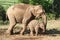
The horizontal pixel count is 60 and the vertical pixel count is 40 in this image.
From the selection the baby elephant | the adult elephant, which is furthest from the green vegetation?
the baby elephant

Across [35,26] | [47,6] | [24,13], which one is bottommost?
[47,6]

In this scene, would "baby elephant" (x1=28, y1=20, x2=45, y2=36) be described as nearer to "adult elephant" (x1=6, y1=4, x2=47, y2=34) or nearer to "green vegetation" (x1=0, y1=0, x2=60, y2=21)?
"adult elephant" (x1=6, y1=4, x2=47, y2=34)

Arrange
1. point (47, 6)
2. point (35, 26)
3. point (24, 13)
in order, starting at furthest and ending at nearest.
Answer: point (47, 6) → point (24, 13) → point (35, 26)

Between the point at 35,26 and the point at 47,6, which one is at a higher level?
the point at 35,26

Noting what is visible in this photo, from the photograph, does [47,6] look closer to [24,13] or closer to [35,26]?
[24,13]

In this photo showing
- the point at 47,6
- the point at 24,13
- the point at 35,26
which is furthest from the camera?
the point at 47,6

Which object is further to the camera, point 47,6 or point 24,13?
point 47,6

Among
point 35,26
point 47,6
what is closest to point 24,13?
point 35,26

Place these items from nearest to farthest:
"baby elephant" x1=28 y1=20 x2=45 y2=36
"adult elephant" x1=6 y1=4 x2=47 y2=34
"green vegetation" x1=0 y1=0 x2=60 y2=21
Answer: "baby elephant" x1=28 y1=20 x2=45 y2=36 < "adult elephant" x1=6 y1=4 x2=47 y2=34 < "green vegetation" x1=0 y1=0 x2=60 y2=21

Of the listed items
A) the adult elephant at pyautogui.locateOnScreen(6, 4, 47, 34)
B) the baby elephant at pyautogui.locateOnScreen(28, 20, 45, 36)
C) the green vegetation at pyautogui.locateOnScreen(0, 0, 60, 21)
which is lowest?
the green vegetation at pyautogui.locateOnScreen(0, 0, 60, 21)

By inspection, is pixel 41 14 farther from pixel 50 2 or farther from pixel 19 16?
pixel 50 2

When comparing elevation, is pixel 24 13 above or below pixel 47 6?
above

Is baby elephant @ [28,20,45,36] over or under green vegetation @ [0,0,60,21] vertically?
over

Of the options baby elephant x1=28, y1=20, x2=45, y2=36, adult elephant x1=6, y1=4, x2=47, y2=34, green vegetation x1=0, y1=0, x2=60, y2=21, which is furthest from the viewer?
green vegetation x1=0, y1=0, x2=60, y2=21
